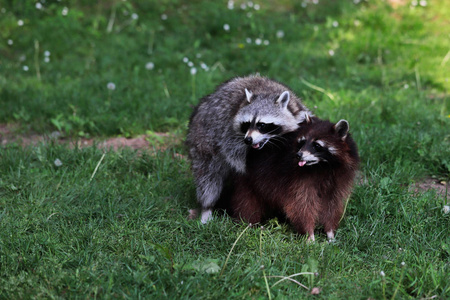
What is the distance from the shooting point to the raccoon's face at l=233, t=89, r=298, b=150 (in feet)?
11.1

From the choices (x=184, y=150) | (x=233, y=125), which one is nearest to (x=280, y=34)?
(x=184, y=150)

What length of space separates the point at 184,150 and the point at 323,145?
72.4 inches

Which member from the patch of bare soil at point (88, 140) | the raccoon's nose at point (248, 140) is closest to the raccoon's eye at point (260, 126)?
the raccoon's nose at point (248, 140)

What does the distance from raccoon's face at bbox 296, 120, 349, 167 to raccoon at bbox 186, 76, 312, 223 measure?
31 cm

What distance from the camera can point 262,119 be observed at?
3391 mm

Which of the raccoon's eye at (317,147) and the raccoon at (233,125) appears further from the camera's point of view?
the raccoon at (233,125)

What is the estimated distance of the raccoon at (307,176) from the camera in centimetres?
320

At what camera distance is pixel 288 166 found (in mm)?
3369

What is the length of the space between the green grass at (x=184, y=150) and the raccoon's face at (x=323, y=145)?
549 mm

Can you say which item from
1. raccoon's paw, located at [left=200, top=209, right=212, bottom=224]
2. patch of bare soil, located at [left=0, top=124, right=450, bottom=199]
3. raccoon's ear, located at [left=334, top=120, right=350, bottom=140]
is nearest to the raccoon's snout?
raccoon's ear, located at [left=334, top=120, right=350, bottom=140]

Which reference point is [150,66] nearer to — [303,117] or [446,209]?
[303,117]

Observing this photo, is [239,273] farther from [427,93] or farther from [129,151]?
[427,93]

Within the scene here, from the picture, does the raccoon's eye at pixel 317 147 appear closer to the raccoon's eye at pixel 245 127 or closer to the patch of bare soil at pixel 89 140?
the raccoon's eye at pixel 245 127

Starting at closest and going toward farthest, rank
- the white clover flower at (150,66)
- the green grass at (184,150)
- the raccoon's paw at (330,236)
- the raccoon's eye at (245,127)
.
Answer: the green grass at (184,150) < the raccoon's paw at (330,236) < the raccoon's eye at (245,127) < the white clover flower at (150,66)
